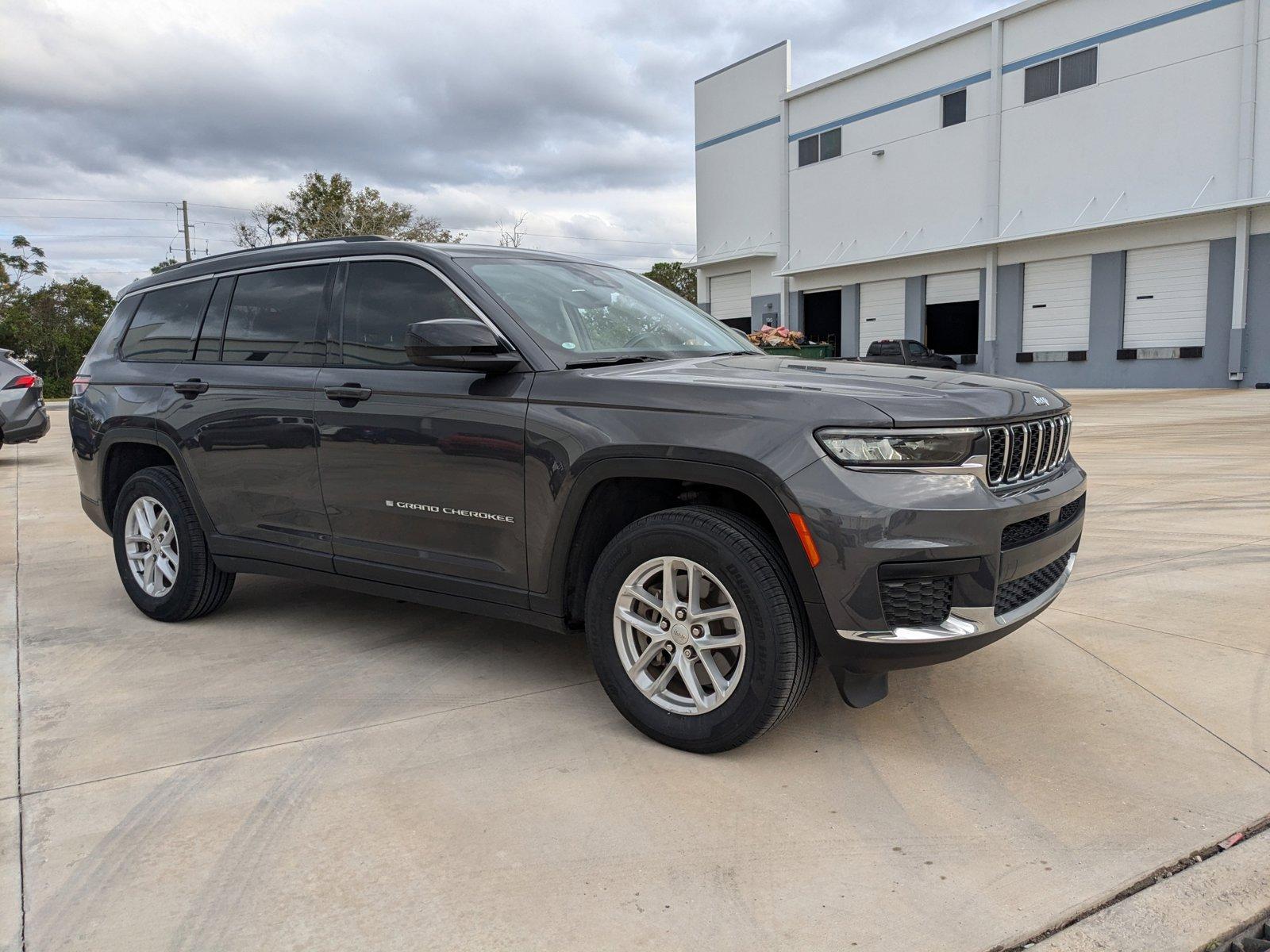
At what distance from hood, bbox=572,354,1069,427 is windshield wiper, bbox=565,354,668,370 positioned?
1.9 inches

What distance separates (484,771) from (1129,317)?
1047 inches

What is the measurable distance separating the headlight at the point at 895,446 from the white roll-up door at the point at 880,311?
30.5 metres

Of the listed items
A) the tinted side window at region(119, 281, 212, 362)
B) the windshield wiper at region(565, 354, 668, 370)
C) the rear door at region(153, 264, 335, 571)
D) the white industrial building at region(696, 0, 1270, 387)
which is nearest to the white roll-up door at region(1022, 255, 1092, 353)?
the white industrial building at region(696, 0, 1270, 387)

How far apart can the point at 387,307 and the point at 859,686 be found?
95.1 inches

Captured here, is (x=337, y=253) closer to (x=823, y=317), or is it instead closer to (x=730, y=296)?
(x=823, y=317)

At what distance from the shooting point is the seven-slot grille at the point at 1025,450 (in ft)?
9.88

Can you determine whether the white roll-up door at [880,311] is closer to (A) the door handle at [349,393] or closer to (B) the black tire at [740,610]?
(A) the door handle at [349,393]

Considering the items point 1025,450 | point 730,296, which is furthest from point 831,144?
point 1025,450

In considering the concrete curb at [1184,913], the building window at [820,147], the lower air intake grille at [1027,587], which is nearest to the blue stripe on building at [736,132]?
the building window at [820,147]

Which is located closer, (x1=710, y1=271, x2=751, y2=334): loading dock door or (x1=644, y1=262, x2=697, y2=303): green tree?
(x1=710, y1=271, x2=751, y2=334): loading dock door

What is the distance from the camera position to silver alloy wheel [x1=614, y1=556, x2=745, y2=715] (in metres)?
3.11

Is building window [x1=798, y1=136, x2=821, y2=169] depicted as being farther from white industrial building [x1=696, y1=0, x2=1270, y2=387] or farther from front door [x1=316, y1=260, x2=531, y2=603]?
front door [x1=316, y1=260, x2=531, y2=603]

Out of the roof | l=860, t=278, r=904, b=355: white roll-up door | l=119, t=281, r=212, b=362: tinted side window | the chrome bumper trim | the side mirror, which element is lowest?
the chrome bumper trim

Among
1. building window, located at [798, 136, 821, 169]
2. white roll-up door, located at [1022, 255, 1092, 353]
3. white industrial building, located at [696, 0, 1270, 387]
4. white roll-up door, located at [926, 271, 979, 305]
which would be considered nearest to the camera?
white industrial building, located at [696, 0, 1270, 387]
